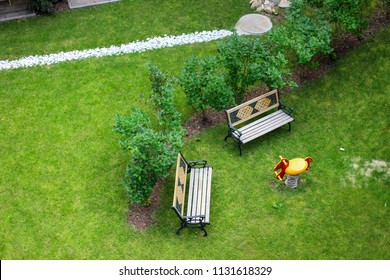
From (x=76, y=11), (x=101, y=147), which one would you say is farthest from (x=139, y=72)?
(x=76, y=11)

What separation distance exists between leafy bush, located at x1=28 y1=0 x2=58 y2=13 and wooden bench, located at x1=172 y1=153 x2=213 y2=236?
8334 millimetres

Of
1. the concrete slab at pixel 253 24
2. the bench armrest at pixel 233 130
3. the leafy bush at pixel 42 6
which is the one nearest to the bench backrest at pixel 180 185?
the bench armrest at pixel 233 130

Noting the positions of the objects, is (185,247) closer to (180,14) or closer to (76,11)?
(180,14)

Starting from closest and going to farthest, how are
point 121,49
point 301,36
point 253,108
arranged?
point 253,108, point 301,36, point 121,49

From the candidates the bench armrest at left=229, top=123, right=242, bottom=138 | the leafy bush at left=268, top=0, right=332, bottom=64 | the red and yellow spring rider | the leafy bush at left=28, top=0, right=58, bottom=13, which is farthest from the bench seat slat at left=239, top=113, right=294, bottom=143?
the leafy bush at left=28, top=0, right=58, bottom=13

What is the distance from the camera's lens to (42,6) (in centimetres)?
1628

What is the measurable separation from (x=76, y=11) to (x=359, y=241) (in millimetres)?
11577

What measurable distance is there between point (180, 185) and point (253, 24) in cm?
699

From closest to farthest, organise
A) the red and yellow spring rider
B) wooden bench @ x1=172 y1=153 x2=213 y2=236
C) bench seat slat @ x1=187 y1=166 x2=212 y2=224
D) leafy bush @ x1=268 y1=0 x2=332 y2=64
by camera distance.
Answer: wooden bench @ x1=172 y1=153 x2=213 y2=236, bench seat slat @ x1=187 y1=166 x2=212 y2=224, the red and yellow spring rider, leafy bush @ x1=268 y1=0 x2=332 y2=64

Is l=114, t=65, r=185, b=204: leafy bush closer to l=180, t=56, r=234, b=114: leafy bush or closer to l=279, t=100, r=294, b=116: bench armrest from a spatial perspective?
l=180, t=56, r=234, b=114: leafy bush

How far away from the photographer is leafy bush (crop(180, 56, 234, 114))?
11719mm

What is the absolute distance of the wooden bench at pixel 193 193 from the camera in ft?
33.4

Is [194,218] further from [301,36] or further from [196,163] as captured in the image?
[301,36]

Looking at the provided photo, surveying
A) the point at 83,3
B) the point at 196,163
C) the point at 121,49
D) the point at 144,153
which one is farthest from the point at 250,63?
the point at 83,3
